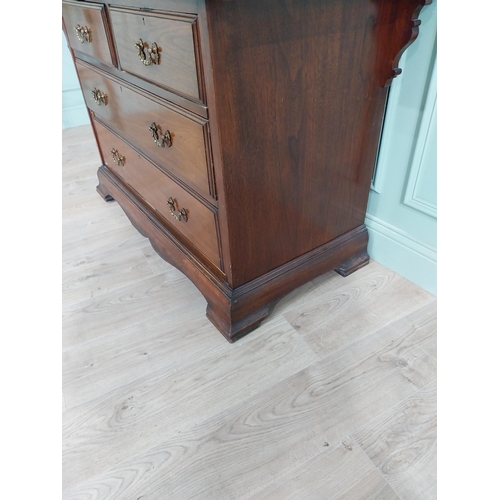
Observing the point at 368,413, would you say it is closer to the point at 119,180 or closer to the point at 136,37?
the point at 136,37

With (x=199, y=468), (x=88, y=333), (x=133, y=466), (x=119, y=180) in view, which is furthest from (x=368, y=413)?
(x=119, y=180)

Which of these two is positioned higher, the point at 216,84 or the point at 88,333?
the point at 216,84

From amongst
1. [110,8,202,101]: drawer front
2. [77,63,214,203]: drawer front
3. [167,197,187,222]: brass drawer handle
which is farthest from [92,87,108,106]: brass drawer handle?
[167,197,187,222]: brass drawer handle

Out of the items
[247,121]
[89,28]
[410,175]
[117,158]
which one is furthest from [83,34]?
[410,175]

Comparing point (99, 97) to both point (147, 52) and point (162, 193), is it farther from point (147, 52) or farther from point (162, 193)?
point (147, 52)

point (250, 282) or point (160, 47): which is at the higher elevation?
point (160, 47)

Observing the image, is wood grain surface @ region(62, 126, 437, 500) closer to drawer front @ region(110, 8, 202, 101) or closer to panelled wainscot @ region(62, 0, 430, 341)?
panelled wainscot @ region(62, 0, 430, 341)

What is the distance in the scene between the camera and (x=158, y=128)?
0.94m

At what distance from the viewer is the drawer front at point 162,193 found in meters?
0.98

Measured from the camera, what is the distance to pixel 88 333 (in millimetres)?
1104

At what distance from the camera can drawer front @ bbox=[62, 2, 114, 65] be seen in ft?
3.15

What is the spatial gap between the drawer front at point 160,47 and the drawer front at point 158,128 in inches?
2.6

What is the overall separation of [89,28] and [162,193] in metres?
0.48

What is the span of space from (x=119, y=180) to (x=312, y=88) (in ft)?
3.08
